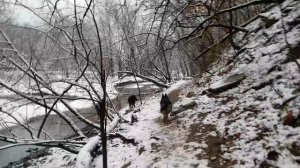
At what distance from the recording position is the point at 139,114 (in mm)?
8930

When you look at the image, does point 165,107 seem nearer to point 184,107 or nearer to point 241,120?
point 184,107

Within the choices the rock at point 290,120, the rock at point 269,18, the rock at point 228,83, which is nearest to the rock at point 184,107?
the rock at point 228,83

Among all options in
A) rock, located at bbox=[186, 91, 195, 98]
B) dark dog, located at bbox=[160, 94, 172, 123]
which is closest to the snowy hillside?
rock, located at bbox=[186, 91, 195, 98]

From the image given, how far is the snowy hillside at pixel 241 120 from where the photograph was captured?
440 centimetres

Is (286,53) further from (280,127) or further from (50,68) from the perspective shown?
(50,68)

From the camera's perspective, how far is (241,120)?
17.5 feet

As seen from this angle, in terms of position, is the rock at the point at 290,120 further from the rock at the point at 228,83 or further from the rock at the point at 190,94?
the rock at the point at 190,94

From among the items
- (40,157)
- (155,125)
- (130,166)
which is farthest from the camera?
(40,157)

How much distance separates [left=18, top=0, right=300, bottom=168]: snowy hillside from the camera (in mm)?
4398

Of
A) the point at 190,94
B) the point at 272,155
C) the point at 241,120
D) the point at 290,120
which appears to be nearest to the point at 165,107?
the point at 190,94

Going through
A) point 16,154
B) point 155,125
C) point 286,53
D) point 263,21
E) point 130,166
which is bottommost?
point 16,154

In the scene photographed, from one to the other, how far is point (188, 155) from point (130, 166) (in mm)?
1194

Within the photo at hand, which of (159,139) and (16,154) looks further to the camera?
(16,154)

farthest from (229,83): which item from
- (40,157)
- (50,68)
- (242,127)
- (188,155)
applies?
(40,157)
